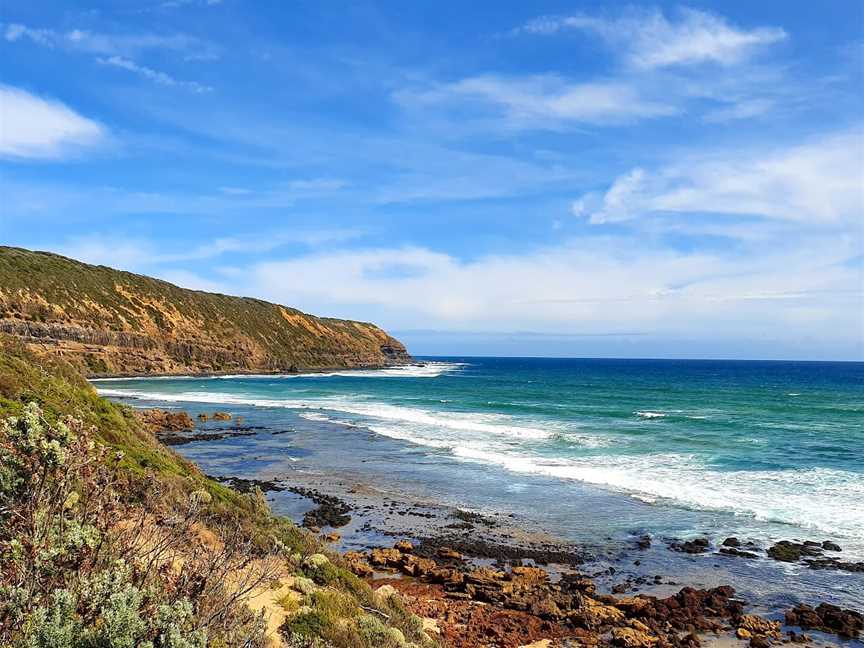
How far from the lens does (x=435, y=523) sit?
1875 centimetres

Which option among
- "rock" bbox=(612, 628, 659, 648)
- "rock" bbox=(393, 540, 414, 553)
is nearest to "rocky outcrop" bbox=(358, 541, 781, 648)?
"rock" bbox=(612, 628, 659, 648)

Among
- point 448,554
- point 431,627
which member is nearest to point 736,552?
point 448,554

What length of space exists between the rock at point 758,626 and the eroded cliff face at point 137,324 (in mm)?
57834

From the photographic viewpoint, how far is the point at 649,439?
34875mm

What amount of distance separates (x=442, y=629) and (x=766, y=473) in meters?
20.2

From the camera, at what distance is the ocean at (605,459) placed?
18.9 meters

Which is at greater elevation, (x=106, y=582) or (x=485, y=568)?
(x=106, y=582)

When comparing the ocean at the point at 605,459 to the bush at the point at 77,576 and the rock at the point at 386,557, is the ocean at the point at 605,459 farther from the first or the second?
the bush at the point at 77,576

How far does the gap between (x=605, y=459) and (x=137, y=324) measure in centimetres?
7480

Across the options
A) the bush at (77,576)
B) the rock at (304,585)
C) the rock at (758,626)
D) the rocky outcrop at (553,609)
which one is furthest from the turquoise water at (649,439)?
the bush at (77,576)

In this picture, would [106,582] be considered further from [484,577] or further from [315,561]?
[484,577]

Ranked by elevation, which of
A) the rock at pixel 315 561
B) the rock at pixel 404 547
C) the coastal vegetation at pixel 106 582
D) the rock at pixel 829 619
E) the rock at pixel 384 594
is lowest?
the rock at pixel 404 547

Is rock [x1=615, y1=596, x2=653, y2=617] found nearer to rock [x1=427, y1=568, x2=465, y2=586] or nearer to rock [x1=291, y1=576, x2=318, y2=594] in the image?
rock [x1=427, y1=568, x2=465, y2=586]

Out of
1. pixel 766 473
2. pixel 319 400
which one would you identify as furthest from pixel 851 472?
pixel 319 400
